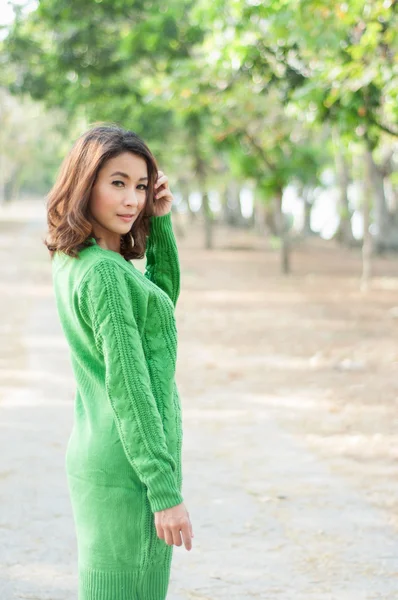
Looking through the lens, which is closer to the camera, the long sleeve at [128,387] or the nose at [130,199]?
the long sleeve at [128,387]

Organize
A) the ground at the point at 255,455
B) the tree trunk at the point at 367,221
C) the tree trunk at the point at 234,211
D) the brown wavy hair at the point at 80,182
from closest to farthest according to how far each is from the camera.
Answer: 1. the brown wavy hair at the point at 80,182
2. the ground at the point at 255,455
3. the tree trunk at the point at 367,221
4. the tree trunk at the point at 234,211

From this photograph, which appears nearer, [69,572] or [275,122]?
[69,572]

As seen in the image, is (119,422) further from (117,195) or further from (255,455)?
(255,455)

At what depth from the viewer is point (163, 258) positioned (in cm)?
286

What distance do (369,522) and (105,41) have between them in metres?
15.6

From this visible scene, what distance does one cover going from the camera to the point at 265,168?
19.0 m

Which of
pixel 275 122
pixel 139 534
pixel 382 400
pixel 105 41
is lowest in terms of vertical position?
pixel 382 400

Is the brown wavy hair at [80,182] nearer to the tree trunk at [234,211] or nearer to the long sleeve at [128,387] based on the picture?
the long sleeve at [128,387]

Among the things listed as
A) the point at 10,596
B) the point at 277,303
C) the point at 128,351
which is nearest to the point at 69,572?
the point at 10,596

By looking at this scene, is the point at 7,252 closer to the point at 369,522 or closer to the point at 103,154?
the point at 369,522

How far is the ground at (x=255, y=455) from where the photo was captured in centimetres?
427

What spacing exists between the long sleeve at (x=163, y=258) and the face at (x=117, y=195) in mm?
376

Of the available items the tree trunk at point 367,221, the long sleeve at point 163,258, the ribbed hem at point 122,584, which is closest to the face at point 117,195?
the long sleeve at point 163,258

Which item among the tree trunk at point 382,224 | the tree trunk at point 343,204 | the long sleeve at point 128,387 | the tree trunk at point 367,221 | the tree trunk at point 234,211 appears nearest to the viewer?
the long sleeve at point 128,387
